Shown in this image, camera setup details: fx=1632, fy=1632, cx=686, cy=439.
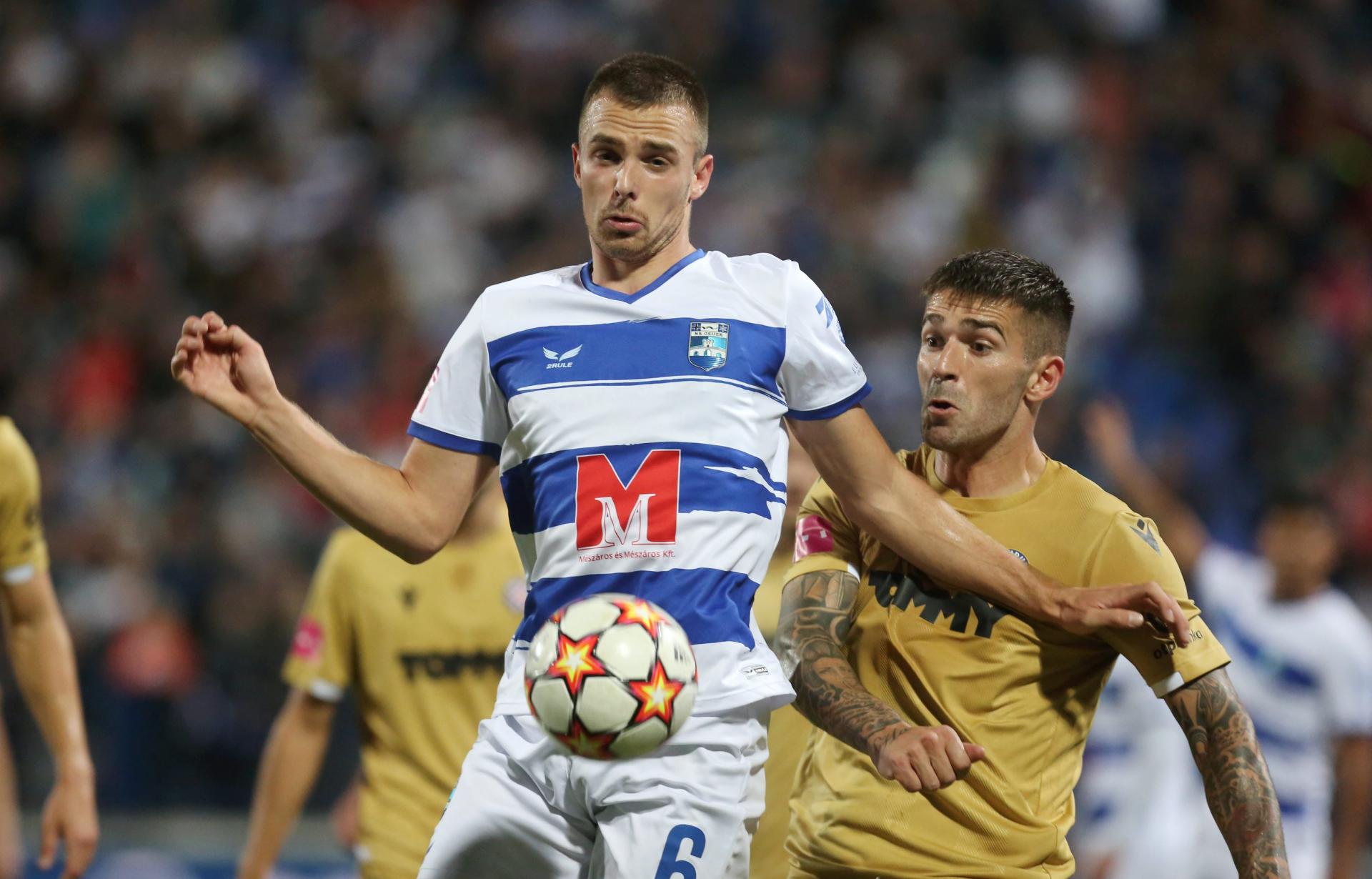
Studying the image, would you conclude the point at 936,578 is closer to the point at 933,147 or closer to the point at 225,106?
the point at 933,147

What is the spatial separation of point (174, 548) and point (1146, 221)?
7.47 metres

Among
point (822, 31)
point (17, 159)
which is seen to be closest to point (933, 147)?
point (822, 31)

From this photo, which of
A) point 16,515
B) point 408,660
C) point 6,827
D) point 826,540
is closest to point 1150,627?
point 826,540

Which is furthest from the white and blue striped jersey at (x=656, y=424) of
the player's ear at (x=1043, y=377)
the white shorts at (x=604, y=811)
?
the player's ear at (x=1043, y=377)

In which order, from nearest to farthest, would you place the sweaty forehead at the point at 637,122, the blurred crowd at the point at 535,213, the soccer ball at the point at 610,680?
the soccer ball at the point at 610,680, the sweaty forehead at the point at 637,122, the blurred crowd at the point at 535,213

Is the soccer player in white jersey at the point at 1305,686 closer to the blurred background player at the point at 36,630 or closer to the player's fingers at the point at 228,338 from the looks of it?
the blurred background player at the point at 36,630

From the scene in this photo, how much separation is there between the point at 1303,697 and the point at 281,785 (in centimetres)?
469

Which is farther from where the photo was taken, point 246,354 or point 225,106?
point 225,106

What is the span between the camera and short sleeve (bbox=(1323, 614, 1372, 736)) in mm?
7453

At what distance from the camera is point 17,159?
13328mm

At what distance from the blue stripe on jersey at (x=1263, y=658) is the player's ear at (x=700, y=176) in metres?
4.89

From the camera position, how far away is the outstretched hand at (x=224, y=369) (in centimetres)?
362

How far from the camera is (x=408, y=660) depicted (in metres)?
5.79

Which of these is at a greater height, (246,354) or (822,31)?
(822,31)
